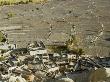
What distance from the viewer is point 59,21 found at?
32.2 meters

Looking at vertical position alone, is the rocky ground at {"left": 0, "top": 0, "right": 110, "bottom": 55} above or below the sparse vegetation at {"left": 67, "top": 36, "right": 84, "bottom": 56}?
below

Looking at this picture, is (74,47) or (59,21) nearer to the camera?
(74,47)

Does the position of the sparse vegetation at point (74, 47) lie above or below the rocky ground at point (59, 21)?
above

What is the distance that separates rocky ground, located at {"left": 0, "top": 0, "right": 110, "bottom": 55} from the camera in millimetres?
25375

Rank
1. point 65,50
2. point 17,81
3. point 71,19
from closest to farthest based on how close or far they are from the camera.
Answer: point 17,81
point 65,50
point 71,19

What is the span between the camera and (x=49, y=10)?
38.1m

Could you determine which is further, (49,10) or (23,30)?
(49,10)

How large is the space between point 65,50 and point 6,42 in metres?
4.53

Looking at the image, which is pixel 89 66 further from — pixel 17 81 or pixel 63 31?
pixel 63 31

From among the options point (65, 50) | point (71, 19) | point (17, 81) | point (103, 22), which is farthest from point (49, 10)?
point (17, 81)

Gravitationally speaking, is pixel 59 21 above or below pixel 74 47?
below

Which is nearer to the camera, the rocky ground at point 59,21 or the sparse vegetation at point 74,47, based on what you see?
the sparse vegetation at point 74,47

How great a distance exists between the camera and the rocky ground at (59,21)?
2538cm

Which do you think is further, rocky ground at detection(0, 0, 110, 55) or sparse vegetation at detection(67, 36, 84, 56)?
rocky ground at detection(0, 0, 110, 55)
